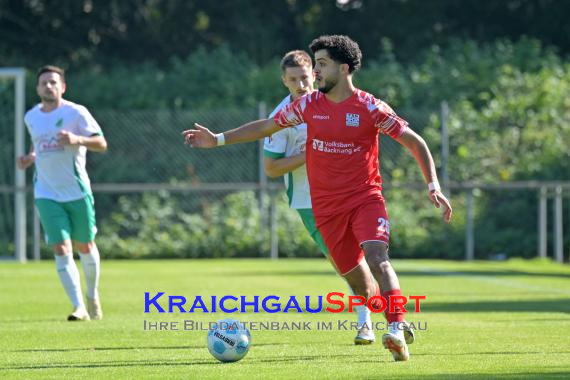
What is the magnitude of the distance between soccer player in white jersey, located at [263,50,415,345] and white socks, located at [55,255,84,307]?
2551mm

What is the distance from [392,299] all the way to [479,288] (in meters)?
8.03

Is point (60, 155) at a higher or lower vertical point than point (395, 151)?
lower

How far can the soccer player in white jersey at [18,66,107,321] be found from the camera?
11797mm

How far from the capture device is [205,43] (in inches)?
1267

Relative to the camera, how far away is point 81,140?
37.9 ft

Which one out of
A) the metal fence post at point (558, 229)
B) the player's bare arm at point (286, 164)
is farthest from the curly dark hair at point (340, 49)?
the metal fence post at point (558, 229)

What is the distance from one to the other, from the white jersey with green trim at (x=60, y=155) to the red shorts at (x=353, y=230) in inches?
145

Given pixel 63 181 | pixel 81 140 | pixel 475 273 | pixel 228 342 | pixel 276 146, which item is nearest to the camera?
pixel 228 342

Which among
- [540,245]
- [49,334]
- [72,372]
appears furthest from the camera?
[540,245]

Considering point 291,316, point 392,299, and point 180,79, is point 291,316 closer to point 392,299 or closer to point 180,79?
point 392,299

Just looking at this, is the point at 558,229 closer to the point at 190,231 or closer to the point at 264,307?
the point at 190,231

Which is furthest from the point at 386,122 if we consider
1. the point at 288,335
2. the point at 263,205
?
the point at 263,205

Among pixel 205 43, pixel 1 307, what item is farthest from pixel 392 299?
pixel 205 43

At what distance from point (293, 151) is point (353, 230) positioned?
1.77m
